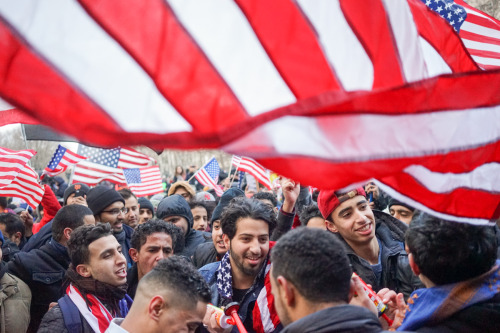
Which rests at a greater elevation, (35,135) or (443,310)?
(35,135)

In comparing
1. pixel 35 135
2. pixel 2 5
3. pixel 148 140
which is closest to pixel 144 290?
pixel 148 140

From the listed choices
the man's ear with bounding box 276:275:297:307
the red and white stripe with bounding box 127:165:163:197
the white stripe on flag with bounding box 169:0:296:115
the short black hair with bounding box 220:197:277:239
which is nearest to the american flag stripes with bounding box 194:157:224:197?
the red and white stripe with bounding box 127:165:163:197

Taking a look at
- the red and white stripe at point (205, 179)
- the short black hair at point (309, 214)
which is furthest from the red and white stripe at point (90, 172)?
the short black hair at point (309, 214)

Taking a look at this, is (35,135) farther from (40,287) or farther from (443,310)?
(443,310)

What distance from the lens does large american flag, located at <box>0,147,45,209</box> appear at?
7703mm

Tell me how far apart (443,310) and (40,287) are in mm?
4159

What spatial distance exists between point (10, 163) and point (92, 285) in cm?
436

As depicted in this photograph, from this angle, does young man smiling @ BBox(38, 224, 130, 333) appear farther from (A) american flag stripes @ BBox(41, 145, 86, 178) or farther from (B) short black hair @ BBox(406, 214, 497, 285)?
(A) american flag stripes @ BBox(41, 145, 86, 178)

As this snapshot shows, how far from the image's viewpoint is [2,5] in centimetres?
182

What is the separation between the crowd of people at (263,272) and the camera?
2297 millimetres

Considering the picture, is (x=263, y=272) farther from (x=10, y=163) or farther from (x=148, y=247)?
(x=10, y=163)

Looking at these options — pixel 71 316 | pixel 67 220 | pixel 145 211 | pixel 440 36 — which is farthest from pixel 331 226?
pixel 145 211

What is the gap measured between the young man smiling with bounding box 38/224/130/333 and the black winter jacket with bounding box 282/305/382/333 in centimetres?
214

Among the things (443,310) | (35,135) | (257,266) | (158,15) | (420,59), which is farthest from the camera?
(35,135)
